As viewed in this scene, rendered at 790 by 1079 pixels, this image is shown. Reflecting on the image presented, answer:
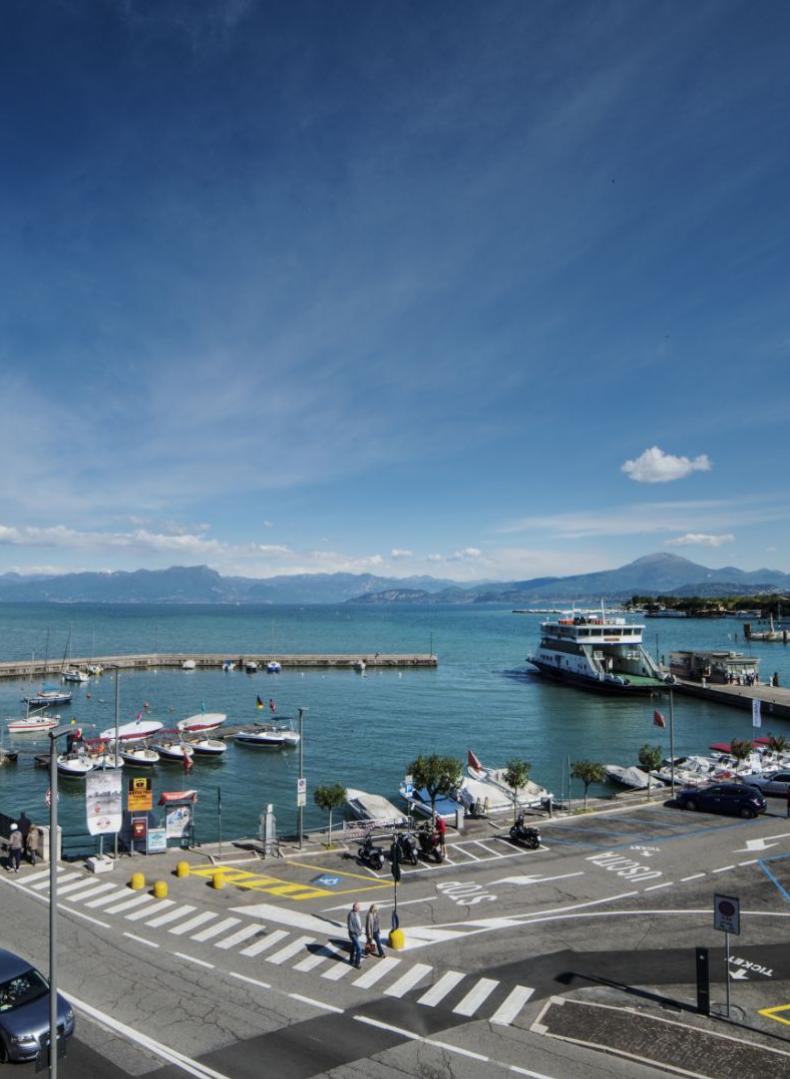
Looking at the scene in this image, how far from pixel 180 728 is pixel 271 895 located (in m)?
50.2

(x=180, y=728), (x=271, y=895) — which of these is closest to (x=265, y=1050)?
(x=271, y=895)

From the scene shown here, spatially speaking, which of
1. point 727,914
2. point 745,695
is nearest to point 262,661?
point 745,695

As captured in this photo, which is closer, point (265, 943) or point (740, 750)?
point (265, 943)

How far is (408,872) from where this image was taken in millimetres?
28109

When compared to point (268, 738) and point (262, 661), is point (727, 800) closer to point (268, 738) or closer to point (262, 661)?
point (268, 738)

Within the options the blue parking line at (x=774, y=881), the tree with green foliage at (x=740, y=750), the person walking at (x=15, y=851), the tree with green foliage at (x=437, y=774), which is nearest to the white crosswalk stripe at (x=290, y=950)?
the person walking at (x=15, y=851)

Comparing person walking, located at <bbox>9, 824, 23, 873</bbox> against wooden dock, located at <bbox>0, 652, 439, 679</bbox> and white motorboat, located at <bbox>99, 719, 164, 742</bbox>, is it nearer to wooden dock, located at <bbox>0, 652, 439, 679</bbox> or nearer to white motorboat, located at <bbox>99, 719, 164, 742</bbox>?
white motorboat, located at <bbox>99, 719, 164, 742</bbox>

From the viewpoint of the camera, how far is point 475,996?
18016 millimetres

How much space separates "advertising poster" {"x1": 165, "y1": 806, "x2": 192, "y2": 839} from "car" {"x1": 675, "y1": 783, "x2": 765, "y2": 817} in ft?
82.2

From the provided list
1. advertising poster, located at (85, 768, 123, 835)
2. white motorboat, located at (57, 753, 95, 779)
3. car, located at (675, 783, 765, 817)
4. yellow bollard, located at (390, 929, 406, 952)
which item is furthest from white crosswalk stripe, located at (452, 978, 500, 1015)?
white motorboat, located at (57, 753, 95, 779)

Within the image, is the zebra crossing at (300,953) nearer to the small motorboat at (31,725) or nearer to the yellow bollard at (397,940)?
the yellow bollard at (397,940)

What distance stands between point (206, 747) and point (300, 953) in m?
47.4

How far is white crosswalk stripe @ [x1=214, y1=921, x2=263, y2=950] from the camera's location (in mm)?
21156

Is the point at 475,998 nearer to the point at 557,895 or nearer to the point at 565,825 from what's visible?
the point at 557,895
